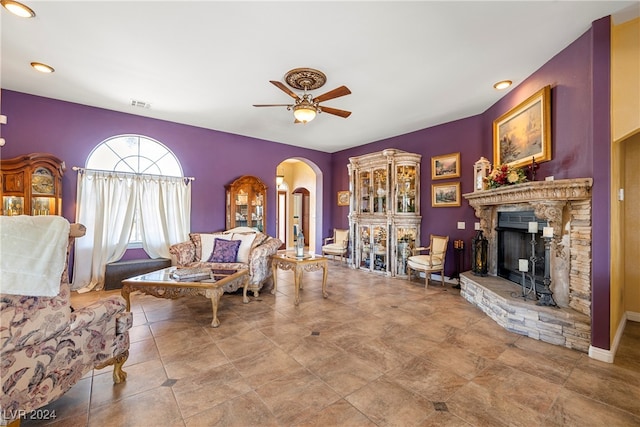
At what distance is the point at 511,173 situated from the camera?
3305mm

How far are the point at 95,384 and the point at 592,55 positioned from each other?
16.6 ft

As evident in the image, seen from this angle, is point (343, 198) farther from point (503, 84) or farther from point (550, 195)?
point (550, 195)

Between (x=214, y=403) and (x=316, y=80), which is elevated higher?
(x=316, y=80)

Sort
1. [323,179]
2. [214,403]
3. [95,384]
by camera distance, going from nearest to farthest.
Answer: [214,403] → [95,384] → [323,179]

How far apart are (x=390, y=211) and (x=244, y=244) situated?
2987mm

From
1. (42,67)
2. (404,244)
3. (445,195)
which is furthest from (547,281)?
(42,67)

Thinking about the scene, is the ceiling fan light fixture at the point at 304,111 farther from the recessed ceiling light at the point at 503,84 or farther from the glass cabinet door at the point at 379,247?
the glass cabinet door at the point at 379,247

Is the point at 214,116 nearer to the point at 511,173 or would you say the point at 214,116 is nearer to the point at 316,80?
the point at 316,80

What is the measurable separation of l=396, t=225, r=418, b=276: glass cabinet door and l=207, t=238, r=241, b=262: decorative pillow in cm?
320

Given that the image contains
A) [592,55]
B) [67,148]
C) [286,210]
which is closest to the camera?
[592,55]

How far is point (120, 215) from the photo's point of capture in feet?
15.5

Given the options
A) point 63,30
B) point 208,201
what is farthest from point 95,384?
point 208,201

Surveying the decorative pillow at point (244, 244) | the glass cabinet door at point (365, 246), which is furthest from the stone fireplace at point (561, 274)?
the decorative pillow at point (244, 244)

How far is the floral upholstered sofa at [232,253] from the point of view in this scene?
4195mm
